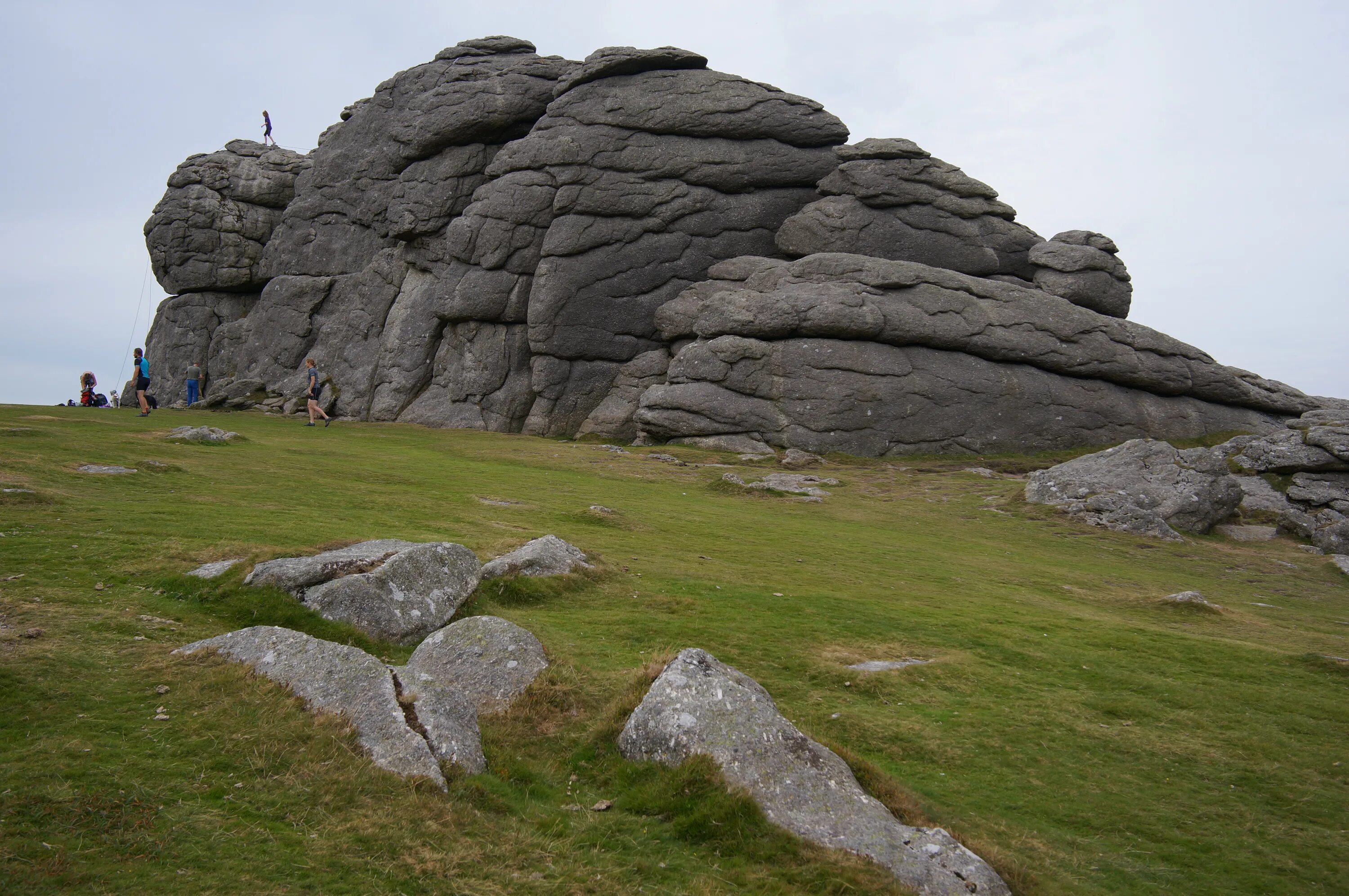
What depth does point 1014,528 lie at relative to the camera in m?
33.2

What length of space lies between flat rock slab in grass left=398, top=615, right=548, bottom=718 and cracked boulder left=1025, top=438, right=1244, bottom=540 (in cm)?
2873

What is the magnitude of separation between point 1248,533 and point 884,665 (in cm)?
2811

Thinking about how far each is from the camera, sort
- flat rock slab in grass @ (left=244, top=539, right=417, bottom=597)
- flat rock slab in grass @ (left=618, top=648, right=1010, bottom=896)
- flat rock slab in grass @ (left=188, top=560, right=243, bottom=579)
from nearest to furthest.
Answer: flat rock slab in grass @ (left=618, top=648, right=1010, bottom=896) → flat rock slab in grass @ (left=244, top=539, right=417, bottom=597) → flat rock slab in grass @ (left=188, top=560, right=243, bottom=579)

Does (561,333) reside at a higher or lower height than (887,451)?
higher

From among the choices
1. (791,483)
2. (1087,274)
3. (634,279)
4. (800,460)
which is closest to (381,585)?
(791,483)

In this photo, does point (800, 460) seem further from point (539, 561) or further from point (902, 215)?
point (539, 561)

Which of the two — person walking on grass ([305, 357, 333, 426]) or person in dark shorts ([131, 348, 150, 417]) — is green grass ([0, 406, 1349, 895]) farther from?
person walking on grass ([305, 357, 333, 426])

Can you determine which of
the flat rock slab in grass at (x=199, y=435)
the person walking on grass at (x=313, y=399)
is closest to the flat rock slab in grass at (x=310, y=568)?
the flat rock slab in grass at (x=199, y=435)

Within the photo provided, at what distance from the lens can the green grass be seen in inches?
296

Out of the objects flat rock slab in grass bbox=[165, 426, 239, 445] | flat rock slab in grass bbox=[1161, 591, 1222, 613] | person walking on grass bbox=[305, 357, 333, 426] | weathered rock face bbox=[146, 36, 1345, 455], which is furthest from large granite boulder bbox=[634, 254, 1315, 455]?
flat rock slab in grass bbox=[1161, 591, 1222, 613]

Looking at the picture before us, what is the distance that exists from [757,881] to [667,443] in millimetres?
44057

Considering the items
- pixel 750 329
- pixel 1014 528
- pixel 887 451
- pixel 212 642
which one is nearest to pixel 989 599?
pixel 1014 528

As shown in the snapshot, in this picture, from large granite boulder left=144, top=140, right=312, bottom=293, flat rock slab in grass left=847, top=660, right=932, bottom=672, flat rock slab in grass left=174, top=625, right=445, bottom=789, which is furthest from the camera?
large granite boulder left=144, top=140, right=312, bottom=293

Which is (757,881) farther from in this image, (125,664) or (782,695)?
(125,664)
